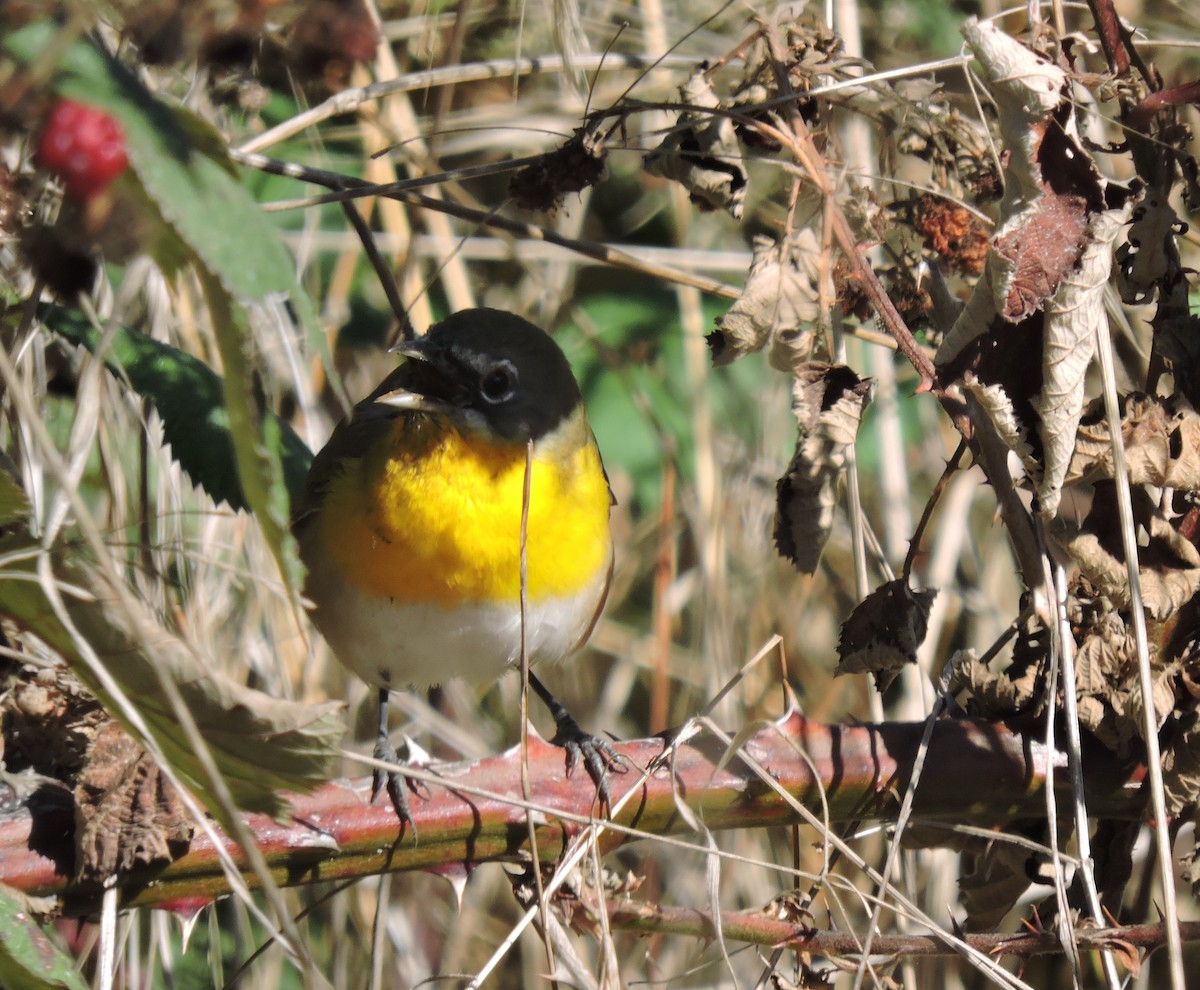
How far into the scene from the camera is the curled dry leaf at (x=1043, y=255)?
1.75 metres

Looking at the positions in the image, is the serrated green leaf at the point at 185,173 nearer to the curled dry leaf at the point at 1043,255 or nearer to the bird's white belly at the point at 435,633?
the curled dry leaf at the point at 1043,255

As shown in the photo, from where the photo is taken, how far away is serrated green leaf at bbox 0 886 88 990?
1571mm

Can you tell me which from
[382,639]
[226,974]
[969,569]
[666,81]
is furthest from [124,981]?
[666,81]

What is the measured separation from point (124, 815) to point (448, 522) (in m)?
1.10

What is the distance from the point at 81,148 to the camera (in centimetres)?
98

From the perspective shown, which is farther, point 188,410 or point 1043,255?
point 188,410

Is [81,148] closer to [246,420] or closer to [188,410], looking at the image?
[246,420]

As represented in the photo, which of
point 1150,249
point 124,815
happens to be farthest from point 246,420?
point 1150,249

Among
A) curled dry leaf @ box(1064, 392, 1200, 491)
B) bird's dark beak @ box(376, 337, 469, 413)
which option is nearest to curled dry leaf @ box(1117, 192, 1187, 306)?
curled dry leaf @ box(1064, 392, 1200, 491)

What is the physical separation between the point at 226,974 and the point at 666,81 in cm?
302

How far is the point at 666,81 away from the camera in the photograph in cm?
445

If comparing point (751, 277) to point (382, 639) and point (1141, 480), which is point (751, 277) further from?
point (382, 639)

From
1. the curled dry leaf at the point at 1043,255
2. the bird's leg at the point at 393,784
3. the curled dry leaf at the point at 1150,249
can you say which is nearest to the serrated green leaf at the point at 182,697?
the bird's leg at the point at 393,784

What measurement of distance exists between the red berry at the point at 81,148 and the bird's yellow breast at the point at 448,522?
1710mm
